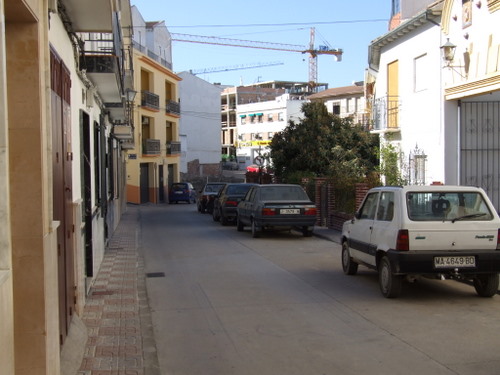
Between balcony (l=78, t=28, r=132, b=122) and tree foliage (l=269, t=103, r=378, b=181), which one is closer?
balcony (l=78, t=28, r=132, b=122)

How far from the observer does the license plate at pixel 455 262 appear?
332 inches

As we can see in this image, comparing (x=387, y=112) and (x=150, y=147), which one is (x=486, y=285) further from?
(x=150, y=147)

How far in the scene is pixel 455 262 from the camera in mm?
8469

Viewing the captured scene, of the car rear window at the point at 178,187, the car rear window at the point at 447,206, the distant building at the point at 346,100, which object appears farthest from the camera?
the distant building at the point at 346,100

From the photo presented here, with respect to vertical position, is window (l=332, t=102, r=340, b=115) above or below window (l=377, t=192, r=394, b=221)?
above

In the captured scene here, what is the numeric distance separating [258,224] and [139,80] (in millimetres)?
28536

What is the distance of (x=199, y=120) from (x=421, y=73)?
1936 inches

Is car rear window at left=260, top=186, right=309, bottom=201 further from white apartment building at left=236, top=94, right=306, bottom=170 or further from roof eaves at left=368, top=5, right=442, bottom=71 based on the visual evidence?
white apartment building at left=236, top=94, right=306, bottom=170

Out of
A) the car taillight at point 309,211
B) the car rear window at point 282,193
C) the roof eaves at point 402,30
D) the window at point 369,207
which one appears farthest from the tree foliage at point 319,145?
the window at point 369,207

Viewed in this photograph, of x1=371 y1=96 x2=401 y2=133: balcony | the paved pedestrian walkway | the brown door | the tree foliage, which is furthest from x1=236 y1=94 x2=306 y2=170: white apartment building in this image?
the brown door

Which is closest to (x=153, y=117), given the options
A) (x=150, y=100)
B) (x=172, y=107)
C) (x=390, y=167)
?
(x=150, y=100)

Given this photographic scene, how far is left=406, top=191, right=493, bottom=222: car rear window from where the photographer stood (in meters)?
8.66

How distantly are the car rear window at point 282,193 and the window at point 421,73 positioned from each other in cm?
556

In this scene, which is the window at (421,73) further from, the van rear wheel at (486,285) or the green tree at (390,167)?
the van rear wheel at (486,285)
